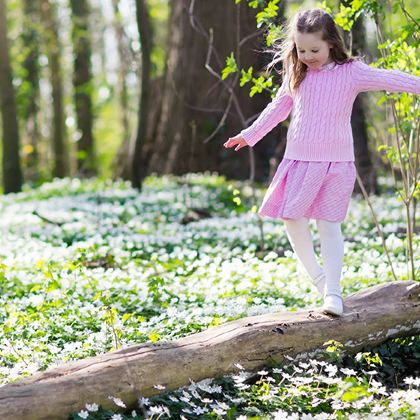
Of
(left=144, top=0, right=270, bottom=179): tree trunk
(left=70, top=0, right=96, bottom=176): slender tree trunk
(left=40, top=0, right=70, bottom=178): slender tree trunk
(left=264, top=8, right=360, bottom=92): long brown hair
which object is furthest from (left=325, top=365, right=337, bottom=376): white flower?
(left=40, top=0, right=70, bottom=178): slender tree trunk

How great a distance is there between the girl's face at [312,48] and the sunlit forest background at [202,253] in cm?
83

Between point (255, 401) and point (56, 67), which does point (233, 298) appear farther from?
point (56, 67)

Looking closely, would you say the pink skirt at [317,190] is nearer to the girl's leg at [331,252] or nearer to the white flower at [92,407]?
the girl's leg at [331,252]

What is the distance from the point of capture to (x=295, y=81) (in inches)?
195

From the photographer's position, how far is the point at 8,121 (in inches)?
646

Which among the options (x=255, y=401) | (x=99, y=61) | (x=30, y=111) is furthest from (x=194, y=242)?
(x=99, y=61)

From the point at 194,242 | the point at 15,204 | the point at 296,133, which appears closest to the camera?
the point at 296,133

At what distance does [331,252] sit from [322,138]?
0.74 metres

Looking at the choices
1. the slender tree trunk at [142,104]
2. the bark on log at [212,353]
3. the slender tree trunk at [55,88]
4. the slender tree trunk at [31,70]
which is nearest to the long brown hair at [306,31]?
the bark on log at [212,353]

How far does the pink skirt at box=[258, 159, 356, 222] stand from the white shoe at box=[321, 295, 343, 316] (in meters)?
0.50

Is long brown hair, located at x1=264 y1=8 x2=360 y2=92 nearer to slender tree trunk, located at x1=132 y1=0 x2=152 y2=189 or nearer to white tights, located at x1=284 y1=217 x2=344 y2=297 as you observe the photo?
white tights, located at x1=284 y1=217 x2=344 y2=297

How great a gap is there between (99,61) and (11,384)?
38.4 meters

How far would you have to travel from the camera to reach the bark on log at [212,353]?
11.8 ft

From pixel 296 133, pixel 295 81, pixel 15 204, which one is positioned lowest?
pixel 15 204
